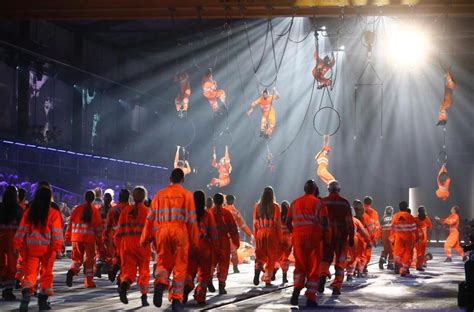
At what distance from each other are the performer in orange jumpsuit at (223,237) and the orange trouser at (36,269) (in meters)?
3.74

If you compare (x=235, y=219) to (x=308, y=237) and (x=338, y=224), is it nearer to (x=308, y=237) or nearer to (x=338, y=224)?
(x=338, y=224)

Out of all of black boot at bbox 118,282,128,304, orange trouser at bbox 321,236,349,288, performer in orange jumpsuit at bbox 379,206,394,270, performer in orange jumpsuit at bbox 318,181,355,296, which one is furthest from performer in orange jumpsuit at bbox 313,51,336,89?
black boot at bbox 118,282,128,304

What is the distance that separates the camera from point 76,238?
17.0 metres

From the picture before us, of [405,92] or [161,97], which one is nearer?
[405,92]

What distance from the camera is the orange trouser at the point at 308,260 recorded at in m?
13.4

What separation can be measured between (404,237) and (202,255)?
8.47m

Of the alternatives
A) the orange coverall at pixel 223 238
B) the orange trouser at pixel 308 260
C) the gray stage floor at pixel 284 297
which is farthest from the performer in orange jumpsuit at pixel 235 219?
the orange trouser at pixel 308 260

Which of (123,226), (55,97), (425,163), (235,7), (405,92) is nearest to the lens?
(123,226)

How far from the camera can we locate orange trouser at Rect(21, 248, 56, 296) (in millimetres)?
12336

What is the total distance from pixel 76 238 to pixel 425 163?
28607 millimetres

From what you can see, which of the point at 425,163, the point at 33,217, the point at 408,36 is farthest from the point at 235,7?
the point at 425,163

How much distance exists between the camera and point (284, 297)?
1511 centimetres

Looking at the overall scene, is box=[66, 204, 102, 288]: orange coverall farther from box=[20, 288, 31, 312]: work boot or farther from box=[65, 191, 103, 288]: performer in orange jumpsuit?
box=[20, 288, 31, 312]: work boot

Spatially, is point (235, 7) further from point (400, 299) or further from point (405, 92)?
point (405, 92)
